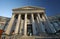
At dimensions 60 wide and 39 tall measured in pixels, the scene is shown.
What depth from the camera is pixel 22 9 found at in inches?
1674

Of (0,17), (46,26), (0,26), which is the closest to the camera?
(46,26)

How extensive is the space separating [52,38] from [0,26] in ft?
82.8

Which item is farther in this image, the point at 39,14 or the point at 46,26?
the point at 39,14

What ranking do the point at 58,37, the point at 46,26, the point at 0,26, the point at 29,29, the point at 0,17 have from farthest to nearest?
the point at 0,17 → the point at 0,26 → the point at 29,29 → the point at 46,26 → the point at 58,37

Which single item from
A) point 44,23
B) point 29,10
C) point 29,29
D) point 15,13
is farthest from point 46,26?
point 15,13

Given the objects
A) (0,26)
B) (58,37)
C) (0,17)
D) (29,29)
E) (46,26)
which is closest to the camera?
(58,37)

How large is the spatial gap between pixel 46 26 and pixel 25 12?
10.4 meters

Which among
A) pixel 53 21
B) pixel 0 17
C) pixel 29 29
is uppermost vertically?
pixel 0 17

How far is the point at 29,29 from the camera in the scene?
40.9 meters

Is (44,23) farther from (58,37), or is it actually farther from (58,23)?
(58,37)

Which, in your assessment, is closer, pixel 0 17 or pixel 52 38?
pixel 52 38

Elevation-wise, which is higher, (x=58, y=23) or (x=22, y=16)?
(x=22, y=16)

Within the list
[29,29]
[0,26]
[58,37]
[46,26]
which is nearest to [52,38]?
[58,37]

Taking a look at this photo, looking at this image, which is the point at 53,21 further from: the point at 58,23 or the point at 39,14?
the point at 39,14
